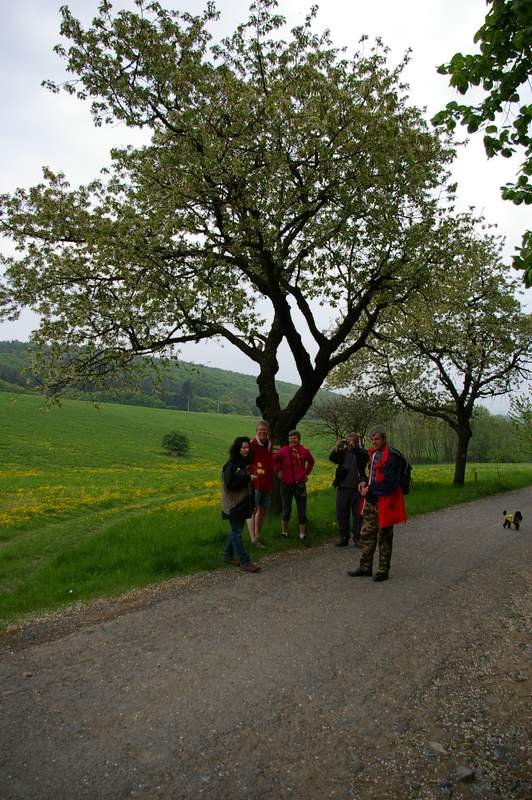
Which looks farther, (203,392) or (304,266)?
(203,392)

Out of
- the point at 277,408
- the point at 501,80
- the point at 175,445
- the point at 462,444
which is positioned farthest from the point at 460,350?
the point at 175,445

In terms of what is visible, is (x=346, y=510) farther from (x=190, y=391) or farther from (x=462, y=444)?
(x=190, y=391)

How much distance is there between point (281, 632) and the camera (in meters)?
6.20

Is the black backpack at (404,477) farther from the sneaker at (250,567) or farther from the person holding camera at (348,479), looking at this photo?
the sneaker at (250,567)

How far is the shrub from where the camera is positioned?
53000mm

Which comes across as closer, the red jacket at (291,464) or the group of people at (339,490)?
the group of people at (339,490)

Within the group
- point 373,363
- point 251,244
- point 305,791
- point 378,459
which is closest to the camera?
point 305,791

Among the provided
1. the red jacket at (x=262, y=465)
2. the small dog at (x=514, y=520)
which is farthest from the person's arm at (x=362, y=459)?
the small dog at (x=514, y=520)

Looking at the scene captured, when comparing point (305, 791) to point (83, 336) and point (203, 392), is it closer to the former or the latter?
point (83, 336)

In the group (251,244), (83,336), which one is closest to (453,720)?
(251,244)

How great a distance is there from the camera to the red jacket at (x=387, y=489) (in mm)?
8648

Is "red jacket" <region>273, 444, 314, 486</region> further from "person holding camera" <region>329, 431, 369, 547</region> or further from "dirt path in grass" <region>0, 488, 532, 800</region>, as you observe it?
"dirt path in grass" <region>0, 488, 532, 800</region>

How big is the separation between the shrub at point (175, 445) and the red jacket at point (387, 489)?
45.8 meters

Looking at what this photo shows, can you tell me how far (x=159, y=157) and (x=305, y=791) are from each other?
454 inches
